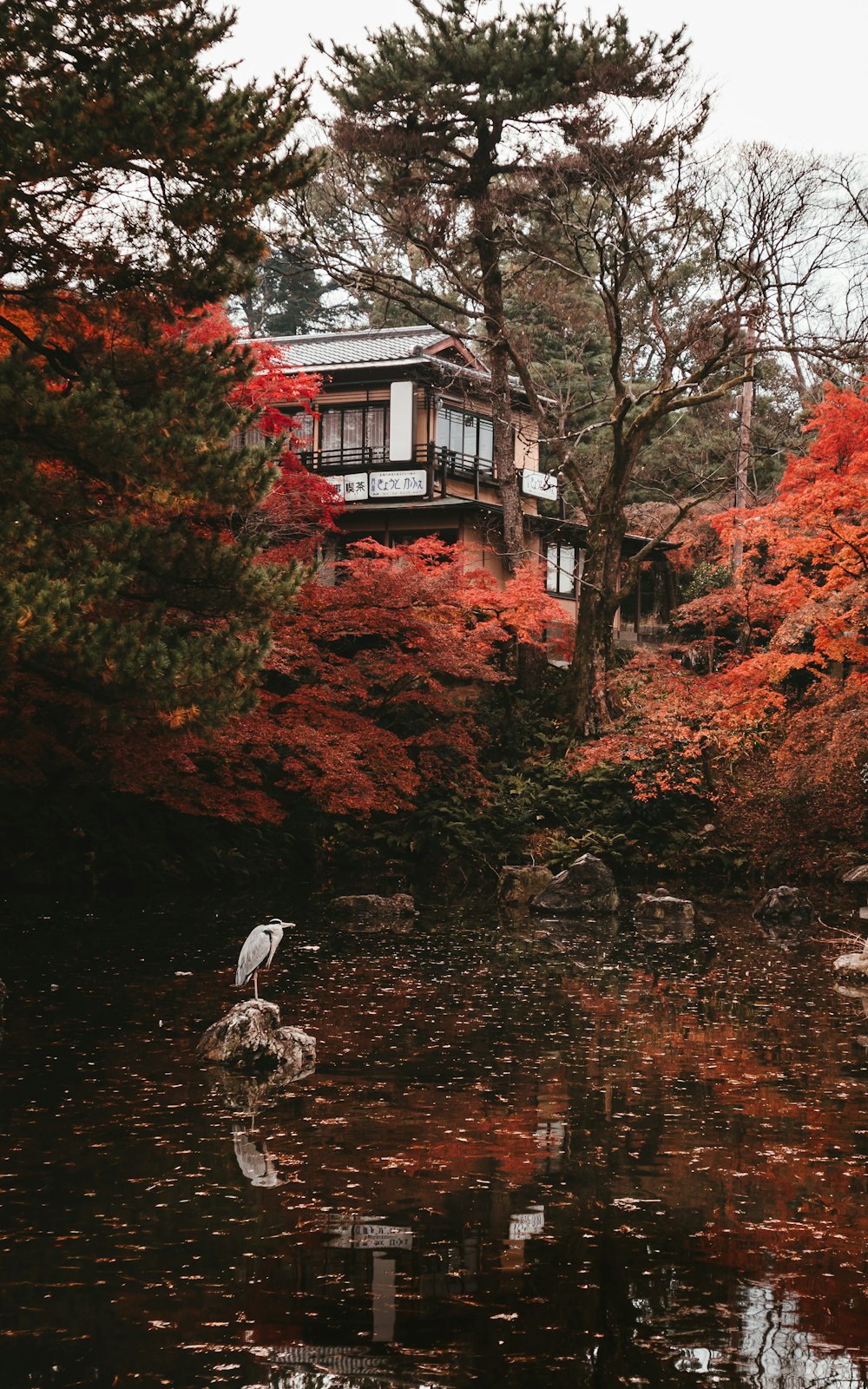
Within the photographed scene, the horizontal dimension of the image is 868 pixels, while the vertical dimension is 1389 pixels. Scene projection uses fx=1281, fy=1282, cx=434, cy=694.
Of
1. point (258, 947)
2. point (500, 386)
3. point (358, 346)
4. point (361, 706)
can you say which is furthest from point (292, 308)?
point (258, 947)

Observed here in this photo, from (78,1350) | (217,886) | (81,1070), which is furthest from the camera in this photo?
(217,886)

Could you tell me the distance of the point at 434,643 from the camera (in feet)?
77.8

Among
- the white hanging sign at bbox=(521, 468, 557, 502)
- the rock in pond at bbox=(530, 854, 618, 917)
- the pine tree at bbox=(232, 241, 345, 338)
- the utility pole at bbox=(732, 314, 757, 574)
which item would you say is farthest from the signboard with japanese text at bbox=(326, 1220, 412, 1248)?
the pine tree at bbox=(232, 241, 345, 338)

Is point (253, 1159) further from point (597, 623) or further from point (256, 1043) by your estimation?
point (597, 623)

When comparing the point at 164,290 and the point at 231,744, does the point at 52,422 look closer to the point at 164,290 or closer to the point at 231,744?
the point at 164,290

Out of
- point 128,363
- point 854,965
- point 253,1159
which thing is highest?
point 128,363

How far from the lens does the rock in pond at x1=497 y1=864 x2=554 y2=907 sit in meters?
22.5

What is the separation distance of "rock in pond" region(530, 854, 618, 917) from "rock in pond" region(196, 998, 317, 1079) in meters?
11.2

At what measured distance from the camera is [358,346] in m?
36.5

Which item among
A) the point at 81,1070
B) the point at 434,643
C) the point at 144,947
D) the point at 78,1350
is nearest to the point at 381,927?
the point at 144,947

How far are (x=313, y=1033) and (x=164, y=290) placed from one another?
789 centimetres

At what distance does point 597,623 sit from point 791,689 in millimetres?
4697

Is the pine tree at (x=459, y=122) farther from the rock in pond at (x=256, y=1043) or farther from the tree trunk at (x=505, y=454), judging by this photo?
the rock in pond at (x=256, y=1043)

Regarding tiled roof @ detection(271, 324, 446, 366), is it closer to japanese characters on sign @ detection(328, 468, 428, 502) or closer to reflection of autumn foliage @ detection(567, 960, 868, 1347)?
japanese characters on sign @ detection(328, 468, 428, 502)
